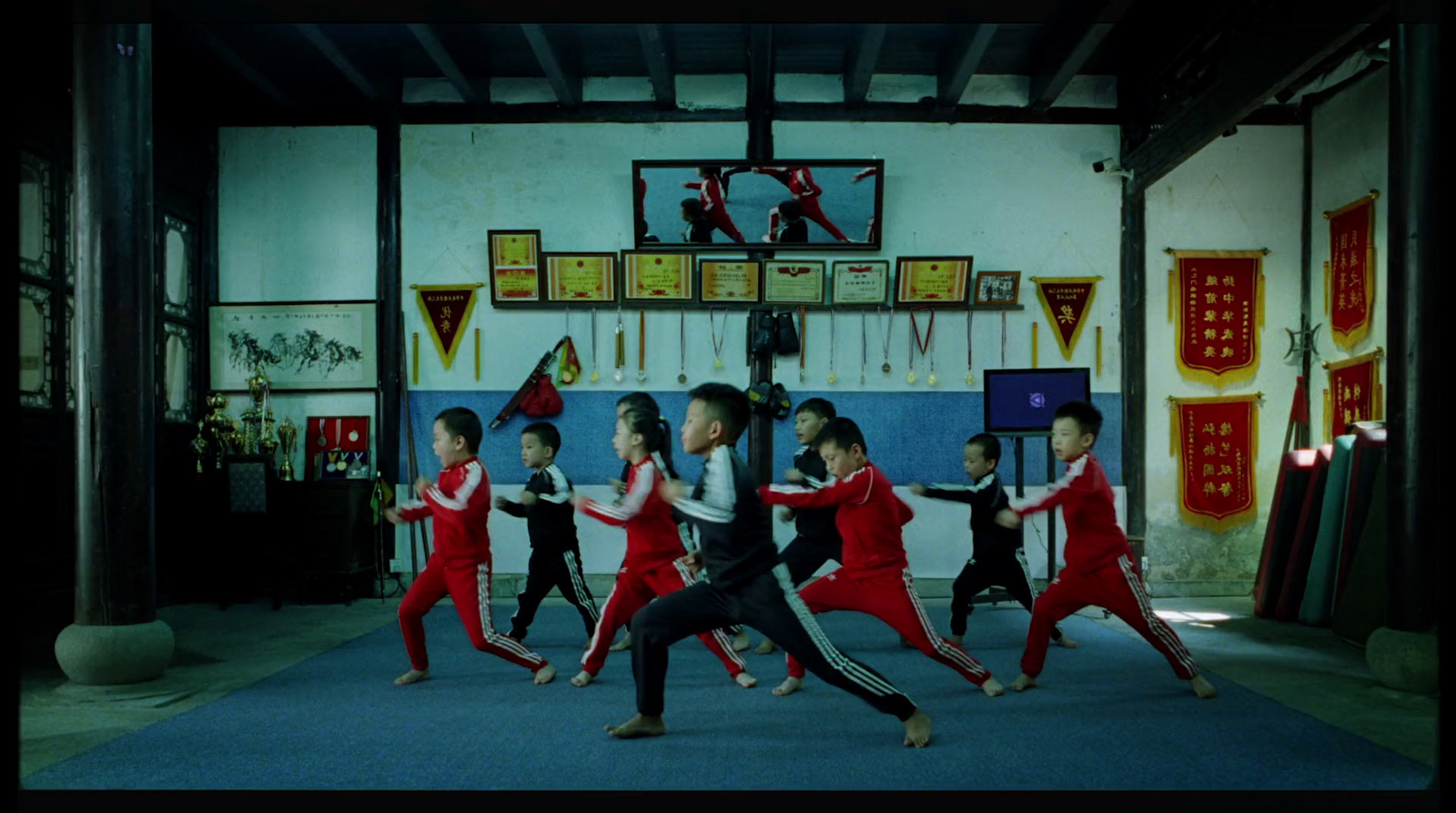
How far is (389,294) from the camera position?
718 centimetres

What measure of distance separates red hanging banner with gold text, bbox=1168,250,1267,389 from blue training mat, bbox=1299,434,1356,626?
135 cm

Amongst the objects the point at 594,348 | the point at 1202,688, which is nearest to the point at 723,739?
the point at 1202,688

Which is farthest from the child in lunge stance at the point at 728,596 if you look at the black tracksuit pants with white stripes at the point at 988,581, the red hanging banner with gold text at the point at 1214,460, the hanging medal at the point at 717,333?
the red hanging banner with gold text at the point at 1214,460

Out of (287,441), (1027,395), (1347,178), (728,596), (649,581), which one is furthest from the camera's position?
(287,441)

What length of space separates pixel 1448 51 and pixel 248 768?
3.34 metres

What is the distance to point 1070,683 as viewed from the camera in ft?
13.5

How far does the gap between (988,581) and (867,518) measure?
130 centimetres

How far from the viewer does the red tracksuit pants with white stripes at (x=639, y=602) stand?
159 inches

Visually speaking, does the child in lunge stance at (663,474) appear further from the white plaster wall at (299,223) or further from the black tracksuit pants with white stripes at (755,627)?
the white plaster wall at (299,223)

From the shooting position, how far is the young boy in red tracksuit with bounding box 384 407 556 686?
404cm

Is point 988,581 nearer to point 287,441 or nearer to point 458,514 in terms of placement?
point 458,514

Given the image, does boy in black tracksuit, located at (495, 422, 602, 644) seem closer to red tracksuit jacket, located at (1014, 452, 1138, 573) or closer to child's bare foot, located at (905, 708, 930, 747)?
child's bare foot, located at (905, 708, 930, 747)

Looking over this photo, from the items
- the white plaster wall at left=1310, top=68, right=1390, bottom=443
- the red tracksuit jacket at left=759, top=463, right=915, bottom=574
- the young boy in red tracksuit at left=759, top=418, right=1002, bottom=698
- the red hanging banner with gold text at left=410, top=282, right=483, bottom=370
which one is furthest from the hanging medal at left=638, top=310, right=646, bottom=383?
the white plaster wall at left=1310, top=68, right=1390, bottom=443

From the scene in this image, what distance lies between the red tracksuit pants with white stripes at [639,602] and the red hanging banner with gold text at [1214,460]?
4340mm
